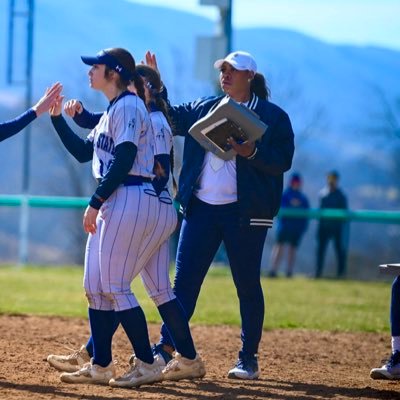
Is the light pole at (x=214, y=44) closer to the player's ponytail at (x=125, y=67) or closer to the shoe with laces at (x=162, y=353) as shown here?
the shoe with laces at (x=162, y=353)

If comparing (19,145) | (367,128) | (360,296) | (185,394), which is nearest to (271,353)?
(185,394)

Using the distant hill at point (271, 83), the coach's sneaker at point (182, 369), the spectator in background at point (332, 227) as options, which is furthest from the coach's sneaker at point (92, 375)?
the distant hill at point (271, 83)

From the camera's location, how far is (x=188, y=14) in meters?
36.8

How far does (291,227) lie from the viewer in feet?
63.6

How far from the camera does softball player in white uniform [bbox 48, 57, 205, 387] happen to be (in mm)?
6438

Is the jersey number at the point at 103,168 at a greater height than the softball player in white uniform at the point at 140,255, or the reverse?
the jersey number at the point at 103,168

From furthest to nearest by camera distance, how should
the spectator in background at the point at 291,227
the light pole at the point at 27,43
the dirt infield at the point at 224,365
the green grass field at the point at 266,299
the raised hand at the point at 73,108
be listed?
the light pole at the point at 27,43, the spectator in background at the point at 291,227, the green grass field at the point at 266,299, the raised hand at the point at 73,108, the dirt infield at the point at 224,365

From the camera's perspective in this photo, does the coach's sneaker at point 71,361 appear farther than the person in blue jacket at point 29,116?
Yes

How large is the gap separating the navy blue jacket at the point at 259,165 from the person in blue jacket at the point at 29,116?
2.70 ft

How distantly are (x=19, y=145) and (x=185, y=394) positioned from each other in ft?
93.0

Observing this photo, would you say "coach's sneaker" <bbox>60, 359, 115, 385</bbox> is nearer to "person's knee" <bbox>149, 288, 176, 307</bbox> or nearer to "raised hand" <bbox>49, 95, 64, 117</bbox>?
"person's knee" <bbox>149, 288, 176, 307</bbox>

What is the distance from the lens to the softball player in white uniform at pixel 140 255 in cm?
644

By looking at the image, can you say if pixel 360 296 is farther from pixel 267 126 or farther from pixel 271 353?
pixel 267 126

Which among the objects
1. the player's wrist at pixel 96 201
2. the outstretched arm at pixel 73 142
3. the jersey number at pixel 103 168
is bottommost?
the player's wrist at pixel 96 201
